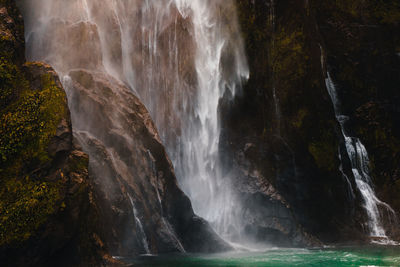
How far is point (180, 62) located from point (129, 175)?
11.7 metres

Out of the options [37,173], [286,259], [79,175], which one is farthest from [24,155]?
[286,259]

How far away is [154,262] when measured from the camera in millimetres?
14195

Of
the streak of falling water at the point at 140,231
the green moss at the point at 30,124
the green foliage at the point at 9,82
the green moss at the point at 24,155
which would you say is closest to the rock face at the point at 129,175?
the streak of falling water at the point at 140,231

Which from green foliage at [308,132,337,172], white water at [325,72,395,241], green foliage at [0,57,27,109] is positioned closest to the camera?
green foliage at [0,57,27,109]

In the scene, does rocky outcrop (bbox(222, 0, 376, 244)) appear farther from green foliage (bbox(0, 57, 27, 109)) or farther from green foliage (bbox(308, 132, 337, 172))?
green foliage (bbox(0, 57, 27, 109))

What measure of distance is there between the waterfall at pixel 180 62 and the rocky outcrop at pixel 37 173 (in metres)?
9.80

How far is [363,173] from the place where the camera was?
24.3 meters

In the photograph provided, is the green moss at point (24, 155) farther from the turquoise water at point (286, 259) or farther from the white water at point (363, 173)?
the white water at point (363, 173)

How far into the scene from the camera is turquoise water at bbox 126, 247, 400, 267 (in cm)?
1389

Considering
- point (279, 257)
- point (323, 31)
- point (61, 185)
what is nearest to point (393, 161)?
point (323, 31)

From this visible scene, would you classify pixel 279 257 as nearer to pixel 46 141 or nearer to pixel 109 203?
pixel 109 203

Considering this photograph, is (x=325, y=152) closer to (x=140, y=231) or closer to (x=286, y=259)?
(x=286, y=259)

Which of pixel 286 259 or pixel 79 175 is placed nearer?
pixel 79 175

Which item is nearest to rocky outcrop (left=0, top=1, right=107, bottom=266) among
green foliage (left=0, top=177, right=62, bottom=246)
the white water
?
green foliage (left=0, top=177, right=62, bottom=246)
